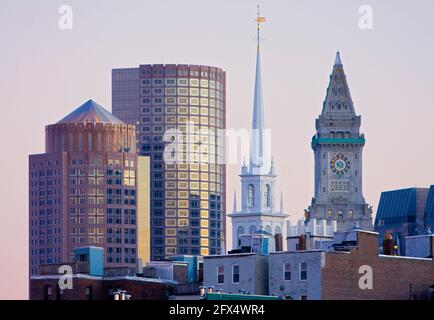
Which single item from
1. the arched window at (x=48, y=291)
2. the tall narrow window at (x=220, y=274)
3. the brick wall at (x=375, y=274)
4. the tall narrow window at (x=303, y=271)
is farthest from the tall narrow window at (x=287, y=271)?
the arched window at (x=48, y=291)

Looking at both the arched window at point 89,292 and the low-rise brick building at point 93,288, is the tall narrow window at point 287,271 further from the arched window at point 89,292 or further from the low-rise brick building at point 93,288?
the arched window at point 89,292

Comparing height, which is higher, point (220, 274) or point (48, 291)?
point (220, 274)

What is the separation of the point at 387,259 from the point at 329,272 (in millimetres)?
9047

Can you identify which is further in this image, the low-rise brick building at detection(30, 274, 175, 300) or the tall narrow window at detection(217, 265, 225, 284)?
the tall narrow window at detection(217, 265, 225, 284)

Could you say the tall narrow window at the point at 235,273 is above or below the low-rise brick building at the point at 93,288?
above

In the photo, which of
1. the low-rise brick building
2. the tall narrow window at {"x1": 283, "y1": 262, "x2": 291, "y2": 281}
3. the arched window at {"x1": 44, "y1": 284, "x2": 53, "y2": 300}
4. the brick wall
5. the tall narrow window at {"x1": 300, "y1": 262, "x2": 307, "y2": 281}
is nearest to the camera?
the brick wall

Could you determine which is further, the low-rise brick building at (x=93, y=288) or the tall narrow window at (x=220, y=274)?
the tall narrow window at (x=220, y=274)

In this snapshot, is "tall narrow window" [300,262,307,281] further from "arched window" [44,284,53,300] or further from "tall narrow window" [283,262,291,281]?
"arched window" [44,284,53,300]

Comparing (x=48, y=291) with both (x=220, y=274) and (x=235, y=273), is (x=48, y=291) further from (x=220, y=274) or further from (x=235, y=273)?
(x=235, y=273)

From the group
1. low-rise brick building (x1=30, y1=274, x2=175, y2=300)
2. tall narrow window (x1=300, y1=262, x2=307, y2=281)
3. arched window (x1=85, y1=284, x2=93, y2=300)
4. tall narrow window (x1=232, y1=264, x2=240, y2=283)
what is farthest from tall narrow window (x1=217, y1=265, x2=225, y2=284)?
arched window (x1=85, y1=284, x2=93, y2=300)

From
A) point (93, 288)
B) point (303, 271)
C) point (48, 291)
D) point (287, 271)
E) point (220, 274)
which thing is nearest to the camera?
point (303, 271)

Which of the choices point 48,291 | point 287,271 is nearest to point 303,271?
point 287,271
